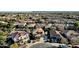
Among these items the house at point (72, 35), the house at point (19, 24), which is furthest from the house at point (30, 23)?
the house at point (72, 35)

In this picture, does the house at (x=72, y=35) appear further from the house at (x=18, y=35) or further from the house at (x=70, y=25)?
the house at (x=18, y=35)

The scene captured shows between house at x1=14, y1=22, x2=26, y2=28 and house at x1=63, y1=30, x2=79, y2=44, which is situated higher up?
house at x1=14, y1=22, x2=26, y2=28

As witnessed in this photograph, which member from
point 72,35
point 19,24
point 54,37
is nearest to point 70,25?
point 72,35

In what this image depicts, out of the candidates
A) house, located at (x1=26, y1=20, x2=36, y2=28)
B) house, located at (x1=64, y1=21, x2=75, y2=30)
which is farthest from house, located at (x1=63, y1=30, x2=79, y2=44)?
house, located at (x1=26, y1=20, x2=36, y2=28)

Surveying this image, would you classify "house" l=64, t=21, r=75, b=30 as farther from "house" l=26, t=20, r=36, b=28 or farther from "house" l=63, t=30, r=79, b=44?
"house" l=26, t=20, r=36, b=28

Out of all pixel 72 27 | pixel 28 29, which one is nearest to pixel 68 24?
pixel 72 27

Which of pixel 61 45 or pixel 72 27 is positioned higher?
pixel 72 27

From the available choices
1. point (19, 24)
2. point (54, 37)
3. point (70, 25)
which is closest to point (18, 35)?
point (19, 24)

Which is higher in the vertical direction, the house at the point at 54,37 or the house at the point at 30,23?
the house at the point at 30,23

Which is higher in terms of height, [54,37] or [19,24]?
[19,24]

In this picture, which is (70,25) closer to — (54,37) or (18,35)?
(54,37)
